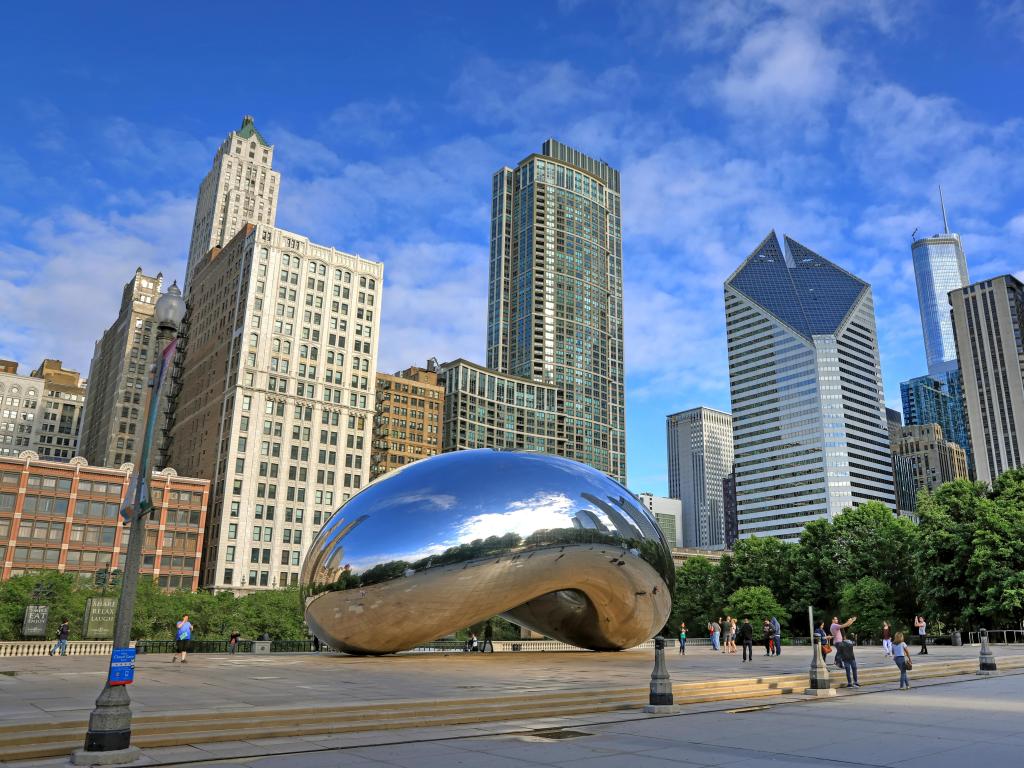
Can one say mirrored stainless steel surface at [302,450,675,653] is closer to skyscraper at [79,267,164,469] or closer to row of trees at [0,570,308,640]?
row of trees at [0,570,308,640]

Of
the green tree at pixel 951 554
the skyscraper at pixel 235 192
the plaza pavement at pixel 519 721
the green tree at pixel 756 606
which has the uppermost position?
the skyscraper at pixel 235 192

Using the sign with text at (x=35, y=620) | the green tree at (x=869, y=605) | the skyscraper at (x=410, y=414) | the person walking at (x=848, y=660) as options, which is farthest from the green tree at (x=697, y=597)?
the skyscraper at (x=410, y=414)

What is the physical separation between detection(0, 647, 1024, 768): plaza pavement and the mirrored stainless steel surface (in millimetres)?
1522

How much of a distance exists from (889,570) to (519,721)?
192 feet

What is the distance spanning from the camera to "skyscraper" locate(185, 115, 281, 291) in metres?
181

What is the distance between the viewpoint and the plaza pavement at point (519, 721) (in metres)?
10.1

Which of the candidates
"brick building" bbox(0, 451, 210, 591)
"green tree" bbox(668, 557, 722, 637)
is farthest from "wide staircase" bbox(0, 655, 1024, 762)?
"brick building" bbox(0, 451, 210, 591)

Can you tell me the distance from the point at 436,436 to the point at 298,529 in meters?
62.8

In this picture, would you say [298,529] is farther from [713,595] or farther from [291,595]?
[713,595]

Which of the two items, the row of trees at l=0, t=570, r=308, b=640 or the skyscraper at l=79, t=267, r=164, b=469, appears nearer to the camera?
the row of trees at l=0, t=570, r=308, b=640

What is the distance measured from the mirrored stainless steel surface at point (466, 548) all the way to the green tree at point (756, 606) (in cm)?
4283

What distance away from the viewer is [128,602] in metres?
10.7

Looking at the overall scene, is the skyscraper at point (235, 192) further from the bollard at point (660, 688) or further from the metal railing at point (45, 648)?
the bollard at point (660, 688)

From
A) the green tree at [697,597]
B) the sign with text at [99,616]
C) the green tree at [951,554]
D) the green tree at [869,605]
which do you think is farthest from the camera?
the green tree at [697,597]
